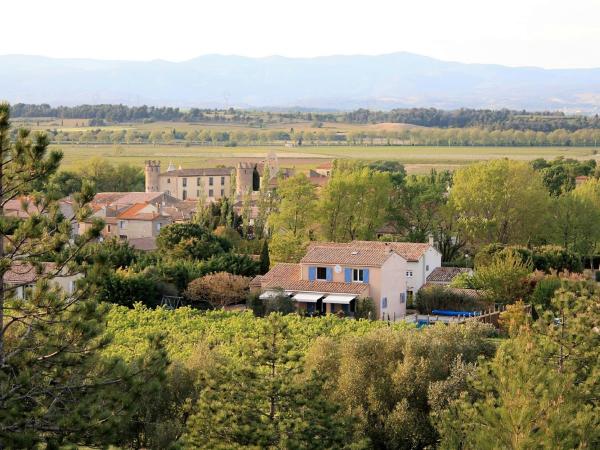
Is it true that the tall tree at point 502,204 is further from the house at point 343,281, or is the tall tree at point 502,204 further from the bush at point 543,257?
the house at point 343,281

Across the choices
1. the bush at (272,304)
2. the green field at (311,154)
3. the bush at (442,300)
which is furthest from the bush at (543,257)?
the green field at (311,154)

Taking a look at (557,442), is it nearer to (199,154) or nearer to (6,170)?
(6,170)

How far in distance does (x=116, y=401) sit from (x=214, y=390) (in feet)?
19.5

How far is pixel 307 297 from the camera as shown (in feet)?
151

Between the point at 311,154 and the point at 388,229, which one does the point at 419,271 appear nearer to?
the point at 388,229

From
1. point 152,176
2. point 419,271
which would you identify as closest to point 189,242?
point 419,271

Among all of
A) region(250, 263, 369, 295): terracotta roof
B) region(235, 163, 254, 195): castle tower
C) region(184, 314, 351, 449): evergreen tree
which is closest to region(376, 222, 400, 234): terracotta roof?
region(250, 263, 369, 295): terracotta roof

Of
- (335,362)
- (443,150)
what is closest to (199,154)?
(443,150)

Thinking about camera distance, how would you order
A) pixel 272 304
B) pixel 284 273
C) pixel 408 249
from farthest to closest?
pixel 408 249 < pixel 284 273 < pixel 272 304

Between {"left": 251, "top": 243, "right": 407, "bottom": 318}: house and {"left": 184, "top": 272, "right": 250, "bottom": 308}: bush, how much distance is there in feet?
2.70

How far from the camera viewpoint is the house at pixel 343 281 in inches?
1805

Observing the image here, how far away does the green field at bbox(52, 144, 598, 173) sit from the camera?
14488cm

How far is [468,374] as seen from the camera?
26.0m

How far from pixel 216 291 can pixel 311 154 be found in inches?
4687
